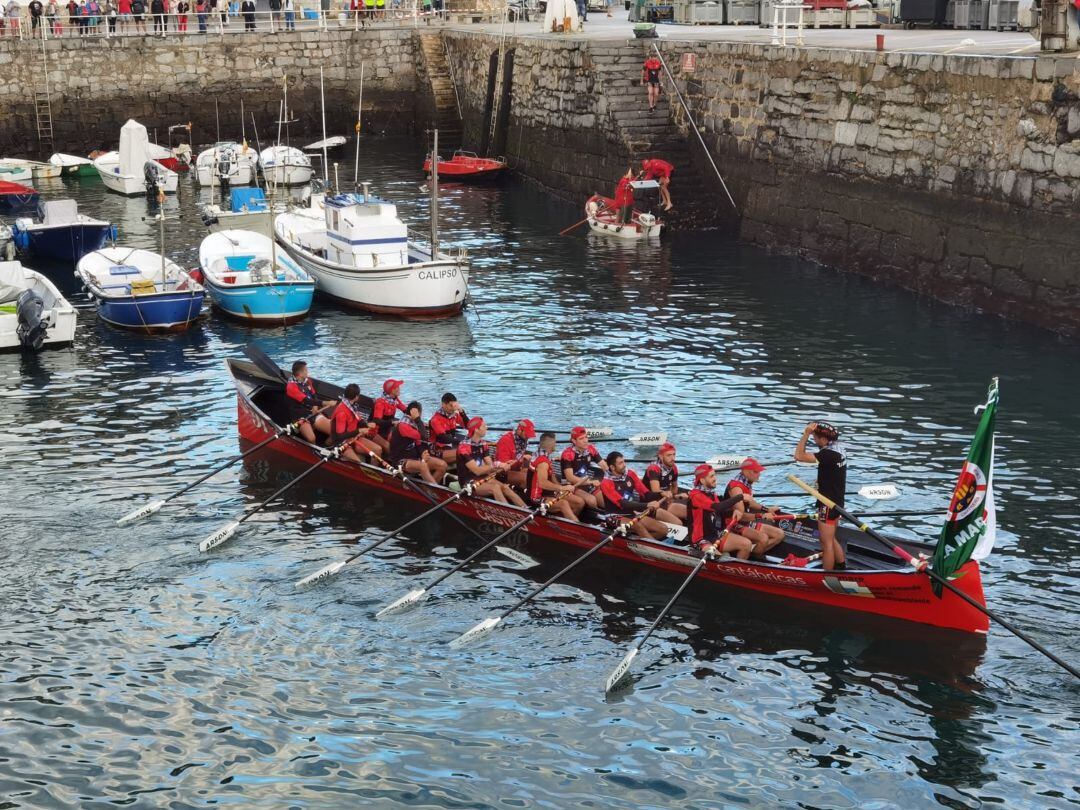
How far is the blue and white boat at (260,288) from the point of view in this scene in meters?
29.5

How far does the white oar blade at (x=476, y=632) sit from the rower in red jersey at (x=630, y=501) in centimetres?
256

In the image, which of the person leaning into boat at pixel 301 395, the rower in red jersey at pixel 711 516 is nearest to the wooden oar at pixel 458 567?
the rower in red jersey at pixel 711 516

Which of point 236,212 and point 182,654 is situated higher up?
point 236,212

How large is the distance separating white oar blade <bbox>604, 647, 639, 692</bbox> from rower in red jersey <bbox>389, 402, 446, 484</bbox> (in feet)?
18.3

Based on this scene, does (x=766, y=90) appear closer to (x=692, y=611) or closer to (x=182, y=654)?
(x=692, y=611)

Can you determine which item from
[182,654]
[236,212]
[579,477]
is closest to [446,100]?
[236,212]

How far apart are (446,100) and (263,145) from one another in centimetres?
774

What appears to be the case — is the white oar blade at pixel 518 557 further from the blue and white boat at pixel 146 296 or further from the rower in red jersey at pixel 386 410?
the blue and white boat at pixel 146 296

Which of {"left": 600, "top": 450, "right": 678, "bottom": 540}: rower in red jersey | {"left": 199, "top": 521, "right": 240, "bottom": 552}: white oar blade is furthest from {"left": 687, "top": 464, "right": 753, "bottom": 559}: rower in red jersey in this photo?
{"left": 199, "top": 521, "right": 240, "bottom": 552}: white oar blade

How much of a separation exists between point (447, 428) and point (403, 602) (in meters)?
4.29

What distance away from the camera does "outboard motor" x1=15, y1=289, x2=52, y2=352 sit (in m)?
27.2

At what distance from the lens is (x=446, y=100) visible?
56.4m

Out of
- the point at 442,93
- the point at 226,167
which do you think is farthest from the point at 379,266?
the point at 442,93

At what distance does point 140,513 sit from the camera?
63.5 ft
